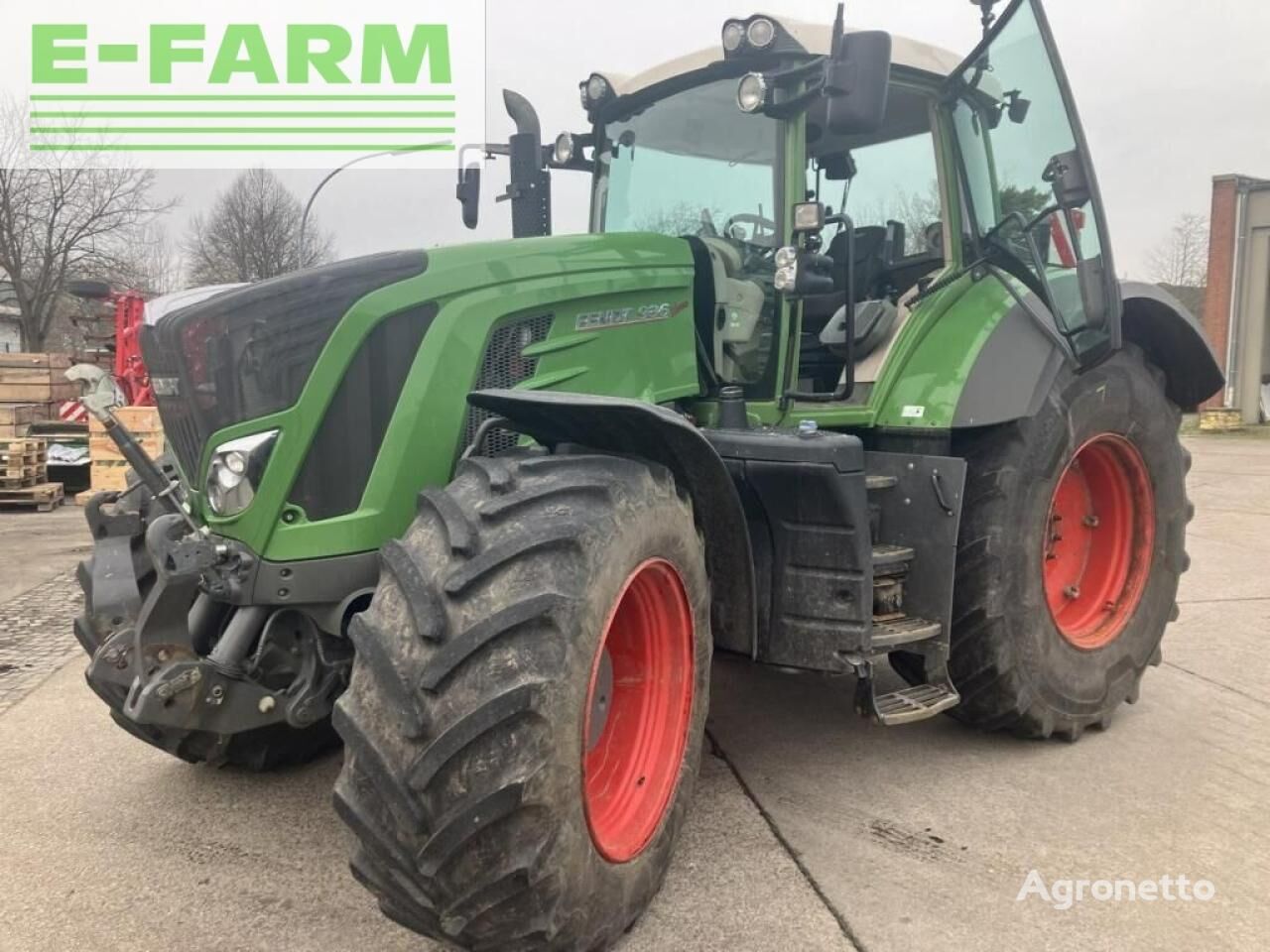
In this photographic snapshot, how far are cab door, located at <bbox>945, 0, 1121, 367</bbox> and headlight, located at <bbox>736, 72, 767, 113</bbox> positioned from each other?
103cm

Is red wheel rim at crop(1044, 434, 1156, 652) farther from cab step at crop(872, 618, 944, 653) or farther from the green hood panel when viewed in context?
the green hood panel

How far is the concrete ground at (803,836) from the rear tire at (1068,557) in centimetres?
25

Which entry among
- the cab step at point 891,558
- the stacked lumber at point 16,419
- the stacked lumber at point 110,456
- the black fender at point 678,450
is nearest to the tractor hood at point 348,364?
the black fender at point 678,450

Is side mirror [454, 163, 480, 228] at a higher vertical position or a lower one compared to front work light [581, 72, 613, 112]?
lower

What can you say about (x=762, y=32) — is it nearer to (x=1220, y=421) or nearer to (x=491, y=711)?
(x=491, y=711)

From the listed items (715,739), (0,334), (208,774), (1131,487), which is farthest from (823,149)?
(0,334)

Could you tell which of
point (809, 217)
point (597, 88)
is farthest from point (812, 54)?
point (597, 88)

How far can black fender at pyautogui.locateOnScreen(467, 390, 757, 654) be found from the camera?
8.27 ft

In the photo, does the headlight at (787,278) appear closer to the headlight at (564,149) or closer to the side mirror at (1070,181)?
the side mirror at (1070,181)

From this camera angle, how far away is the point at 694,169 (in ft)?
12.5

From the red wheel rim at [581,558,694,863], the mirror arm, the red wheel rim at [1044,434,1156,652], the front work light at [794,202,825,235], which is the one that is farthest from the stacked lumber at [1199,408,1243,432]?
the red wheel rim at [581,558,694,863]

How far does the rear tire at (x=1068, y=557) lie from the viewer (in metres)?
3.66

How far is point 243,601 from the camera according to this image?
266 centimetres

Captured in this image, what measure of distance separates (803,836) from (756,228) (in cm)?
209
